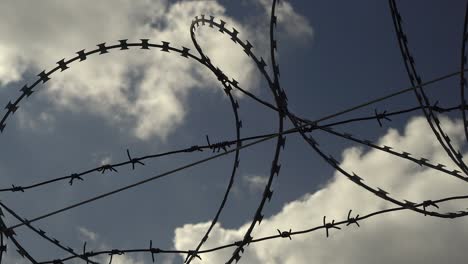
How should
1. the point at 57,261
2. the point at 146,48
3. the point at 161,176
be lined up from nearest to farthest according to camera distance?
the point at 161,176, the point at 57,261, the point at 146,48

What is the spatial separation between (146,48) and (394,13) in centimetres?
276

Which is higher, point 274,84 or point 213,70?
point 213,70

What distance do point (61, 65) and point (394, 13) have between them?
12.1ft

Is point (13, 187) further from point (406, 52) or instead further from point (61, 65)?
point (406, 52)

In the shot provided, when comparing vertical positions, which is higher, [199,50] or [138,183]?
[199,50]

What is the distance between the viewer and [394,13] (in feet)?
20.2

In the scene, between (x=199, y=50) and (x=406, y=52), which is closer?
(x=406, y=52)

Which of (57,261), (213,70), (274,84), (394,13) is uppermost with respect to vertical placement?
(213,70)

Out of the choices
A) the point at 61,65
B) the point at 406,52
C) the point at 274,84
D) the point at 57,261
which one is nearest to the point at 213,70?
the point at 274,84

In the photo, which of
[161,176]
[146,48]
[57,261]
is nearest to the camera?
[161,176]

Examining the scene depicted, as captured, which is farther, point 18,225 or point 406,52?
point 18,225

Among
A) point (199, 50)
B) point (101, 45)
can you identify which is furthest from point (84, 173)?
point (199, 50)

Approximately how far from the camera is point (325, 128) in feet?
19.5

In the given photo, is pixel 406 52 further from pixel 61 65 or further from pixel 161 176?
pixel 61 65
